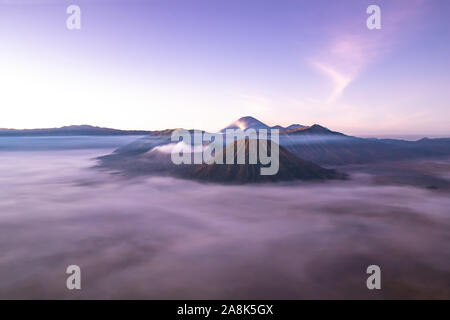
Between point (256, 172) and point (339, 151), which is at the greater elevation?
point (339, 151)

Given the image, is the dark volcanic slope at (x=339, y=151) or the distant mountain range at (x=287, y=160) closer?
the distant mountain range at (x=287, y=160)

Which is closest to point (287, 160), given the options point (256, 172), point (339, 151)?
point (256, 172)

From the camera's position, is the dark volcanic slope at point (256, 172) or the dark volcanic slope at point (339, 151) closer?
the dark volcanic slope at point (256, 172)

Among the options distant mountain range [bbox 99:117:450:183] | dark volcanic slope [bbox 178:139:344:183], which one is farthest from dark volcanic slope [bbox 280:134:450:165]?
dark volcanic slope [bbox 178:139:344:183]

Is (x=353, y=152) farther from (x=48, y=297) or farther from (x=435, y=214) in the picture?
(x=48, y=297)

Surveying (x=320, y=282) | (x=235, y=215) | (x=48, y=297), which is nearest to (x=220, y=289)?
(x=320, y=282)

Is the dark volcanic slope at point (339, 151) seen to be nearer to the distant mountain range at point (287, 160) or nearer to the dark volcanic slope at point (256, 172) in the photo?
the distant mountain range at point (287, 160)

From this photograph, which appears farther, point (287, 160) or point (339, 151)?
point (339, 151)

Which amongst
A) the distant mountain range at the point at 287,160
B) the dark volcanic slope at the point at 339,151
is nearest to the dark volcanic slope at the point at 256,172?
the distant mountain range at the point at 287,160

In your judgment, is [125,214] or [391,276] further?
[125,214]

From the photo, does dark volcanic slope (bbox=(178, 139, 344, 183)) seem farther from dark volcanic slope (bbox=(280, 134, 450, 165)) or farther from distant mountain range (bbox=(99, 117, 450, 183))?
dark volcanic slope (bbox=(280, 134, 450, 165))

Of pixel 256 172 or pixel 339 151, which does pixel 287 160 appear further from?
pixel 339 151
